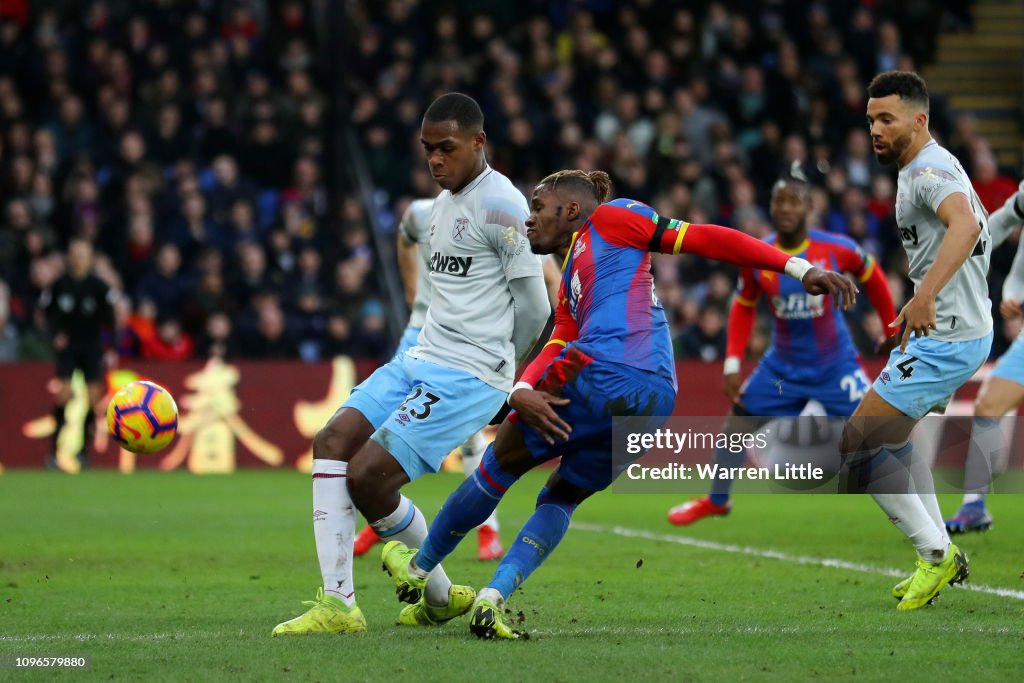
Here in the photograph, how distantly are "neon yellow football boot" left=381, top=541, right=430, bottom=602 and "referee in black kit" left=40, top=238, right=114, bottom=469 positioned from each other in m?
9.58

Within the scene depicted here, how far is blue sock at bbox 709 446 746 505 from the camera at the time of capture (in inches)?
413

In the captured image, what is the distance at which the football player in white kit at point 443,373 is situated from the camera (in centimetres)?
600

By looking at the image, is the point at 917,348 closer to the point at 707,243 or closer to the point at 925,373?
the point at 925,373

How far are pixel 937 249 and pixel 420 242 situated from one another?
9.46 ft

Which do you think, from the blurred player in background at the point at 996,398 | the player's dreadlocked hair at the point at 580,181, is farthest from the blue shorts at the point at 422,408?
the blurred player in background at the point at 996,398

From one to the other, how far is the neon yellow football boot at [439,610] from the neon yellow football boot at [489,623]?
0.50 metres

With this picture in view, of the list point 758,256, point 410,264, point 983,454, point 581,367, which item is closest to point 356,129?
point 410,264

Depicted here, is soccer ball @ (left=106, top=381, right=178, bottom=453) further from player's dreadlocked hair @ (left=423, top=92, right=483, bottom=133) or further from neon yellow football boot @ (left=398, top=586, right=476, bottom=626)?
player's dreadlocked hair @ (left=423, top=92, right=483, bottom=133)

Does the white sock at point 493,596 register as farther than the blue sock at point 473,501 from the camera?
No

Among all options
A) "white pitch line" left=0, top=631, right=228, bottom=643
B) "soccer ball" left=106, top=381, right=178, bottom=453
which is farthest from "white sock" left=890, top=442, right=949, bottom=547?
"soccer ball" left=106, top=381, right=178, bottom=453

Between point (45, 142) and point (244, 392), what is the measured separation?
4.07 metres

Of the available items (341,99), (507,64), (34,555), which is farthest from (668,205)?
(34,555)

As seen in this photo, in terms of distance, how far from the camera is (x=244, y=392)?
52.2 ft

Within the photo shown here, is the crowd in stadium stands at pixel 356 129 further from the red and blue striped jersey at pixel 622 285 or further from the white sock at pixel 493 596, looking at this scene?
the white sock at pixel 493 596
